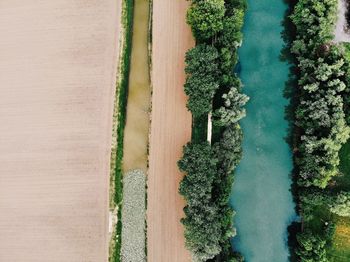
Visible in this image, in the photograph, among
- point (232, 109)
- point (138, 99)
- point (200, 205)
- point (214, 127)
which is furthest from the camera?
point (138, 99)

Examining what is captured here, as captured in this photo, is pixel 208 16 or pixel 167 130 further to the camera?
pixel 167 130

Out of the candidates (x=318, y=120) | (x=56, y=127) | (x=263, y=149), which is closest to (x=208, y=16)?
(x=263, y=149)

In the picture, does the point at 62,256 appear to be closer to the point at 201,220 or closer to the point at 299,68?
the point at 201,220

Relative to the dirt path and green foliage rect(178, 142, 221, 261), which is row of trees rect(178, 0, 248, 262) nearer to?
green foliage rect(178, 142, 221, 261)

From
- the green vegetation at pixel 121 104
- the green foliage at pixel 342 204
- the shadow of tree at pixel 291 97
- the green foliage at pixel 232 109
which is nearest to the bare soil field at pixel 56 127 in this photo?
the green vegetation at pixel 121 104

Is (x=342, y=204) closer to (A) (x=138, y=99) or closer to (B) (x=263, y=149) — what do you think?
(B) (x=263, y=149)

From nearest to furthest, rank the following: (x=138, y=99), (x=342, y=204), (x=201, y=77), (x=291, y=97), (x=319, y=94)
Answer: (x=342, y=204)
(x=319, y=94)
(x=201, y=77)
(x=291, y=97)
(x=138, y=99)

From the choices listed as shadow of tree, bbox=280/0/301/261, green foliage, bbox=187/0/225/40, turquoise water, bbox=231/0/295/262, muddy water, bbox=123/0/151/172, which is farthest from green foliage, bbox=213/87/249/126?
muddy water, bbox=123/0/151/172
